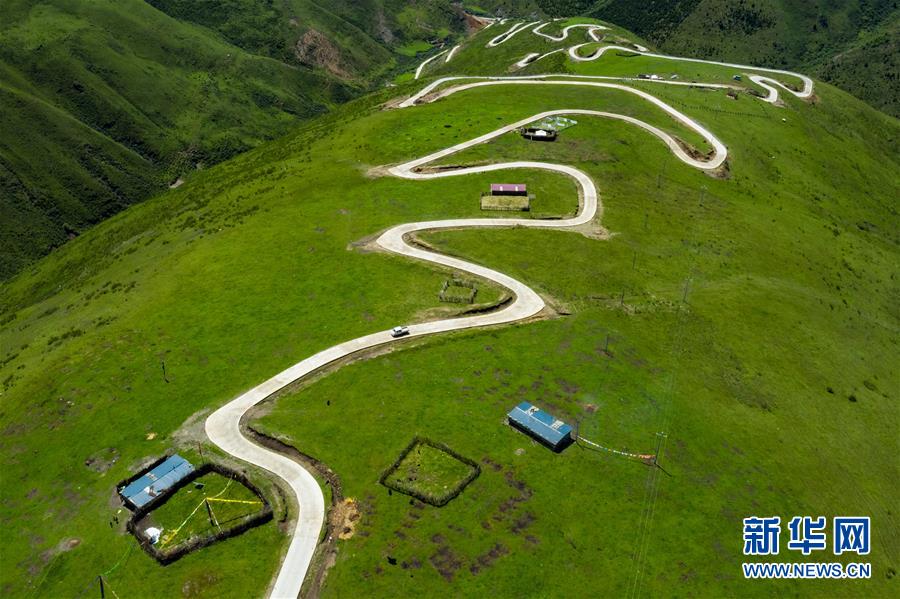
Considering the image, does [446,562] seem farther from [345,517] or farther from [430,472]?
[345,517]

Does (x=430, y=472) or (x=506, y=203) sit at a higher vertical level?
(x=506, y=203)

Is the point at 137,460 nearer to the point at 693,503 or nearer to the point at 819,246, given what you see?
the point at 693,503

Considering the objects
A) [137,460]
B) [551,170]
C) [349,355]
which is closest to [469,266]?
[349,355]

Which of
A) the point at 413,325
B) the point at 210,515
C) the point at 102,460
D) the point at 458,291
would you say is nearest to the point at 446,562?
the point at 210,515

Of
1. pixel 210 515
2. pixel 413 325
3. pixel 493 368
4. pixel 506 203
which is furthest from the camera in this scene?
pixel 506 203

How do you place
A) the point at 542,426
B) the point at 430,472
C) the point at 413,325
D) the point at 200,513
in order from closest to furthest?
the point at 200,513 → the point at 430,472 → the point at 542,426 → the point at 413,325

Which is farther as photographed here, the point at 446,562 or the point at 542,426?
the point at 542,426

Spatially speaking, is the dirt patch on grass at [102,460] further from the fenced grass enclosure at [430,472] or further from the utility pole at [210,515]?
the fenced grass enclosure at [430,472]

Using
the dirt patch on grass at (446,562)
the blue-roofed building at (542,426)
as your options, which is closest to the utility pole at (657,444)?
the blue-roofed building at (542,426)
